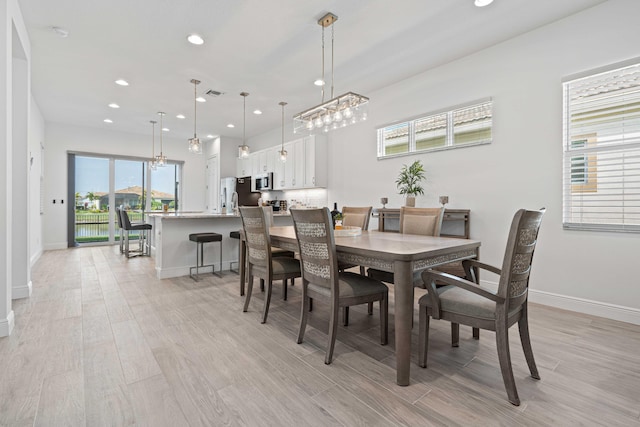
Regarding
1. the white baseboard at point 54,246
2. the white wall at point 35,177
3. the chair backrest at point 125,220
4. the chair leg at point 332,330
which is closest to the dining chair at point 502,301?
the chair leg at point 332,330

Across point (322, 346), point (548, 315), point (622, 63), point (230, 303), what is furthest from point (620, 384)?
point (230, 303)

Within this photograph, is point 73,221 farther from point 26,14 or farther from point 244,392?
point 244,392

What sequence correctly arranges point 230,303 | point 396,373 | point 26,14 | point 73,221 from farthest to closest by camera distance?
1. point 73,221
2. point 230,303
3. point 26,14
4. point 396,373

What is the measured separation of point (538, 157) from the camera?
3203 mm

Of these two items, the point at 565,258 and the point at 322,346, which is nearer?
the point at 322,346

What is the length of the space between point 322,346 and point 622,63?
11.8 feet

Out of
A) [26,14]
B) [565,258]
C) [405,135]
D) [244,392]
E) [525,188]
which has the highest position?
[26,14]

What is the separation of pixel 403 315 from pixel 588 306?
242 cm

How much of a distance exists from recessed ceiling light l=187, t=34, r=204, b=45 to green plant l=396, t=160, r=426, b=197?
9.62 ft

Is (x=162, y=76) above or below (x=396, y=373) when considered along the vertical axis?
above

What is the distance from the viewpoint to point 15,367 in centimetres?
189

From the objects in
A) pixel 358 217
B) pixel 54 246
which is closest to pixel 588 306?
pixel 358 217

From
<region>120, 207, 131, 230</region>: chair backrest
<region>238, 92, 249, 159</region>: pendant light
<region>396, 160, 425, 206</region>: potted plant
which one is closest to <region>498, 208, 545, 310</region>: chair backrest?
<region>396, 160, 425, 206</region>: potted plant

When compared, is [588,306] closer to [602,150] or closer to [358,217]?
[602,150]
